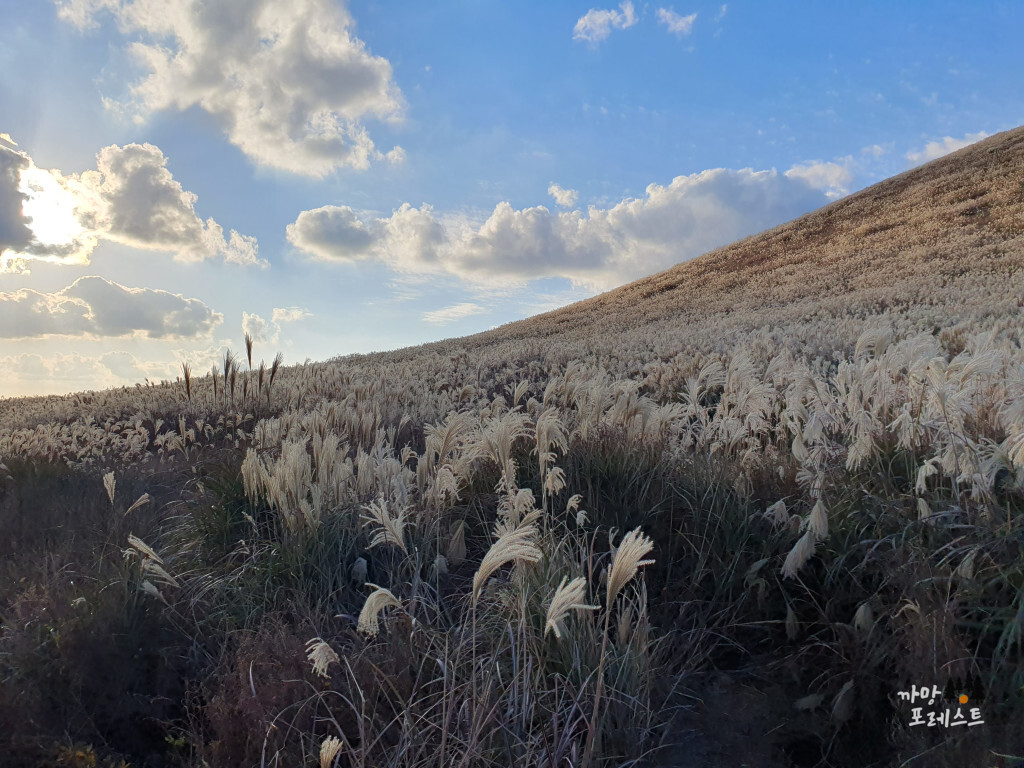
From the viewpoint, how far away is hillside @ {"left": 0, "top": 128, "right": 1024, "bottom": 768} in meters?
2.36

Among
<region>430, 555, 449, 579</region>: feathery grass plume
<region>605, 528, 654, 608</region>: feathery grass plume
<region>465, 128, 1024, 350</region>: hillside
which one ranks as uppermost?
<region>465, 128, 1024, 350</region>: hillside

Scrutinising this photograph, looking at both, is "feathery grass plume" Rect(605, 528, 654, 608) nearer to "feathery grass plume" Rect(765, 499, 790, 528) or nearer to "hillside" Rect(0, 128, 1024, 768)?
"hillside" Rect(0, 128, 1024, 768)

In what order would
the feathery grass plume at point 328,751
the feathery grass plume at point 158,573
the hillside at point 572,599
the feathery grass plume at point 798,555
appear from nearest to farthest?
the feathery grass plume at point 328,751 < the hillside at point 572,599 < the feathery grass plume at point 798,555 < the feathery grass plume at point 158,573

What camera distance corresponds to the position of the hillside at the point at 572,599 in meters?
2.36

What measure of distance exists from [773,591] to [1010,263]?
22.7m

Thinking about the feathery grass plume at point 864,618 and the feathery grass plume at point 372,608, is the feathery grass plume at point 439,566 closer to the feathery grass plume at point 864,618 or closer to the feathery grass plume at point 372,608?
the feathery grass plume at point 372,608

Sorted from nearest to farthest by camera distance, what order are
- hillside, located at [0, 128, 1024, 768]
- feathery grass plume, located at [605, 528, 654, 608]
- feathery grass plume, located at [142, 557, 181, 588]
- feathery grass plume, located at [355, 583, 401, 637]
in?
1. feathery grass plume, located at [605, 528, 654, 608]
2. feathery grass plume, located at [355, 583, 401, 637]
3. hillside, located at [0, 128, 1024, 768]
4. feathery grass plume, located at [142, 557, 181, 588]

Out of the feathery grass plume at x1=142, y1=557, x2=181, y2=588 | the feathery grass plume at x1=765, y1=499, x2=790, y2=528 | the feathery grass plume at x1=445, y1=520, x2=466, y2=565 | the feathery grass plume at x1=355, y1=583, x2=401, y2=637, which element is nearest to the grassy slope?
the feathery grass plume at x1=765, y1=499, x2=790, y2=528

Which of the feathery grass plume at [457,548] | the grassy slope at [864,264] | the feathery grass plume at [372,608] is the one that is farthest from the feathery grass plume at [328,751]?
the grassy slope at [864,264]

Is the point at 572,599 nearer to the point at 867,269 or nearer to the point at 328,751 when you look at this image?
the point at 328,751

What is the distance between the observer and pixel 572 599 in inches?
74.5

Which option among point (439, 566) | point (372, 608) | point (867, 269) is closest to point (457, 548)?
point (439, 566)

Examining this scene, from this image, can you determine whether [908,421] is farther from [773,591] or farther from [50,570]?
[50,570]

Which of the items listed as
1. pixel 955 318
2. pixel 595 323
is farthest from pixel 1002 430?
pixel 595 323
